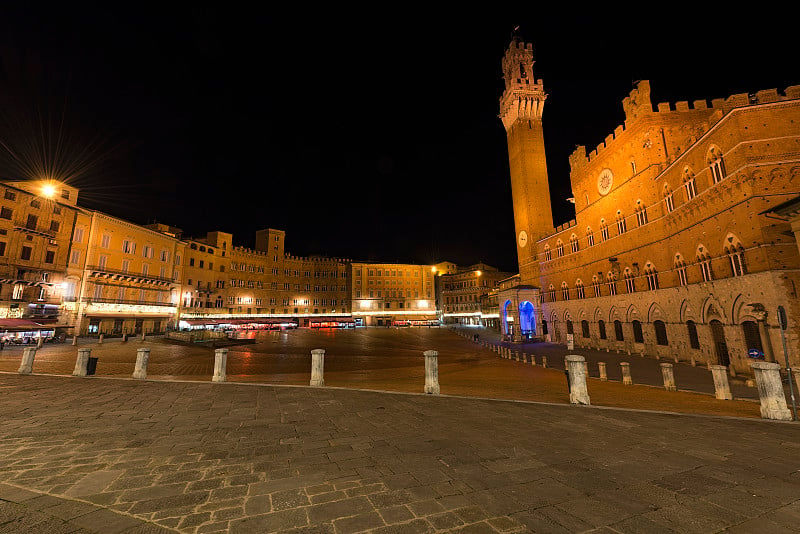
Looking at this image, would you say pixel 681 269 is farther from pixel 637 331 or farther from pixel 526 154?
pixel 526 154

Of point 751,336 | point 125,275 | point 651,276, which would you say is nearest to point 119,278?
point 125,275

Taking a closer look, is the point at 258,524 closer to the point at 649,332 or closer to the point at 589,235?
the point at 649,332

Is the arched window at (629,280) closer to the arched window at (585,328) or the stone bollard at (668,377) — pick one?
the arched window at (585,328)

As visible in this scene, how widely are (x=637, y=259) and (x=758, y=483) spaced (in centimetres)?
2303

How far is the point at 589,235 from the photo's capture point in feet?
94.4

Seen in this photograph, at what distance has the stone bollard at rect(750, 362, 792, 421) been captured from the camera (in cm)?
639

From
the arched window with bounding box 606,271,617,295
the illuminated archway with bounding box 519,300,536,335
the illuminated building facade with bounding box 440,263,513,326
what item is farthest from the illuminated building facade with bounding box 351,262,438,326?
the arched window with bounding box 606,271,617,295

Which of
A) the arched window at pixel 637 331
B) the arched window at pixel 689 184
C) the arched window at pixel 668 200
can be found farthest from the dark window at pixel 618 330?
the arched window at pixel 689 184

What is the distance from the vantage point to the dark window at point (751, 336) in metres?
13.8

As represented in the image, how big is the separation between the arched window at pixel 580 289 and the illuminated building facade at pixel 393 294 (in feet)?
149

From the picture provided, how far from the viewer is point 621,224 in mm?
24812

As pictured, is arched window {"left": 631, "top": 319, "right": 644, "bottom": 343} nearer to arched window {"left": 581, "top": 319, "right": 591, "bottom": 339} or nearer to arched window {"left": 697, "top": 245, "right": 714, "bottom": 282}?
arched window {"left": 581, "top": 319, "right": 591, "bottom": 339}

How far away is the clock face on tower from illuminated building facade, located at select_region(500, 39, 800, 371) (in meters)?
0.08

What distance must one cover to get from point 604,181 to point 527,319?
1689 cm
